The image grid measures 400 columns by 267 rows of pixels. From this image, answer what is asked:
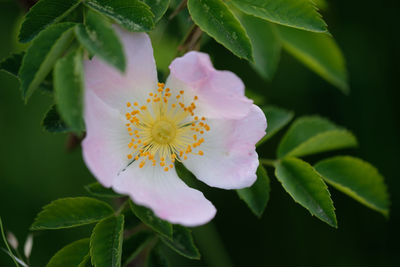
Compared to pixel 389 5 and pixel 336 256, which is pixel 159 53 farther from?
pixel 389 5

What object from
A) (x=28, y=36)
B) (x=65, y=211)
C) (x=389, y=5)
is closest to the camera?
(x=28, y=36)

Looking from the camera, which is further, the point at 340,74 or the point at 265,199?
the point at 340,74

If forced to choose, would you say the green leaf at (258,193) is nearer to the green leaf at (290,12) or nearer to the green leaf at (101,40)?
the green leaf at (290,12)

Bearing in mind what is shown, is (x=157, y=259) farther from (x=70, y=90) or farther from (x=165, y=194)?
(x=70, y=90)

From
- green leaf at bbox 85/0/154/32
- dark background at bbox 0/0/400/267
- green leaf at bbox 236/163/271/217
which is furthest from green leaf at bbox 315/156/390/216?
dark background at bbox 0/0/400/267

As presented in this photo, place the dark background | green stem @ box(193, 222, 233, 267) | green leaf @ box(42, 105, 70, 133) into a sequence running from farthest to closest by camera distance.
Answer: the dark background, green stem @ box(193, 222, 233, 267), green leaf @ box(42, 105, 70, 133)

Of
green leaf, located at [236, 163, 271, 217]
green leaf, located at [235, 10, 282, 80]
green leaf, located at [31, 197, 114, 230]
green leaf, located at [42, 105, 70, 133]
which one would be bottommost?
green leaf, located at [31, 197, 114, 230]

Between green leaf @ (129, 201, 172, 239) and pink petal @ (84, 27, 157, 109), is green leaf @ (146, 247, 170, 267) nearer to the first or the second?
green leaf @ (129, 201, 172, 239)

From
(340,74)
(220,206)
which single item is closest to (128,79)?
(340,74)
